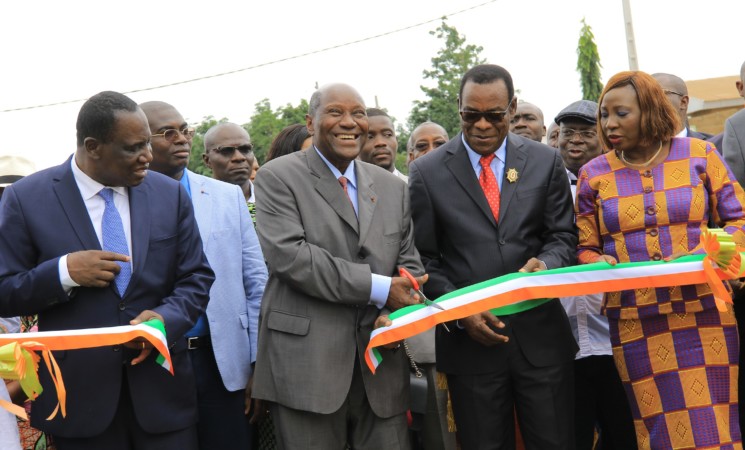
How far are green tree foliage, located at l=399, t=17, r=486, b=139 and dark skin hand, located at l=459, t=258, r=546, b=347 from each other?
34.1 meters

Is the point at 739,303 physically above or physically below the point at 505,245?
below

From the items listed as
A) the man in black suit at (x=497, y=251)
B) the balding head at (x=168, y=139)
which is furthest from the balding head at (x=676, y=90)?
the balding head at (x=168, y=139)

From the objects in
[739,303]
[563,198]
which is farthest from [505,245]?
[739,303]

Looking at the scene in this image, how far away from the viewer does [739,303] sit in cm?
546

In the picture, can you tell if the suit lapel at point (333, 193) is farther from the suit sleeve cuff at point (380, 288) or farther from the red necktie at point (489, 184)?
the red necktie at point (489, 184)

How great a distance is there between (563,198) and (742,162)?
4.55ft

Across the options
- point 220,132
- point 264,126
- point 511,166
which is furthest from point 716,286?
point 264,126

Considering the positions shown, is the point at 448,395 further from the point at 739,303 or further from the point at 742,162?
the point at 742,162

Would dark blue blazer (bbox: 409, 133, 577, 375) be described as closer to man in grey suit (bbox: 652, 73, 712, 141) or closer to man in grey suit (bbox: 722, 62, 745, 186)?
man in grey suit (bbox: 722, 62, 745, 186)

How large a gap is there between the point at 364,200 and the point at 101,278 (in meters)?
1.52

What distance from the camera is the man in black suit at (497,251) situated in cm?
463

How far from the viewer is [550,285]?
4523 millimetres

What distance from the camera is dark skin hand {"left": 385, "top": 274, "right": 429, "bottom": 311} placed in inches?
176

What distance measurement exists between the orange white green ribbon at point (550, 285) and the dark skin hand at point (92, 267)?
4.58 ft
